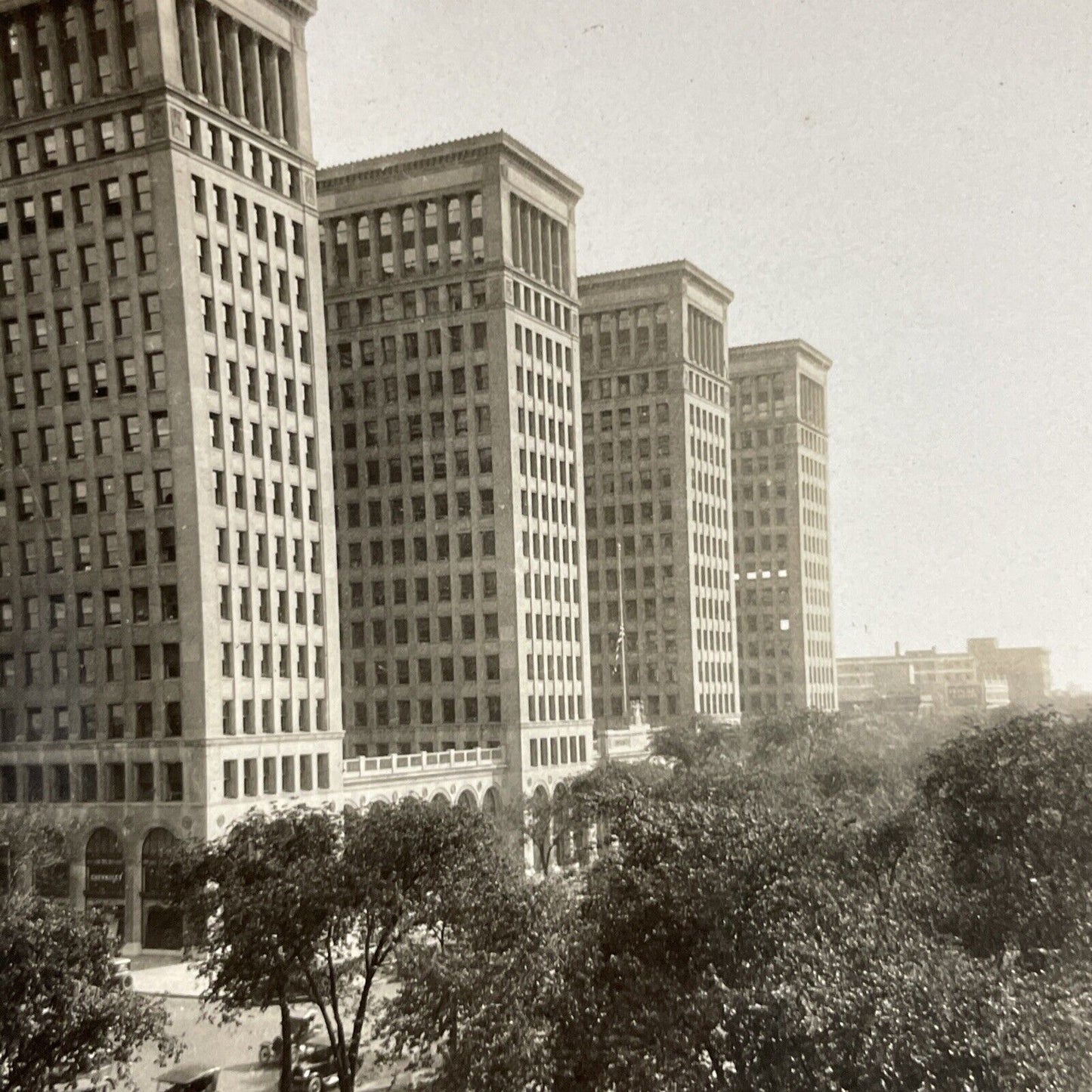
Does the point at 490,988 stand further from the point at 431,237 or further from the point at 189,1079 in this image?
the point at 431,237

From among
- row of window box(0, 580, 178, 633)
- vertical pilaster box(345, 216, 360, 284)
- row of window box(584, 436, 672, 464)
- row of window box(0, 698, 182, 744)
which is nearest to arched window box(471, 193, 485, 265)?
vertical pilaster box(345, 216, 360, 284)

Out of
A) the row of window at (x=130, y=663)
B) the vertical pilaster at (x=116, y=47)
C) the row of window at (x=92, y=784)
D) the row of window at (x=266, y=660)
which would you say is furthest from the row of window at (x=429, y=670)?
the vertical pilaster at (x=116, y=47)

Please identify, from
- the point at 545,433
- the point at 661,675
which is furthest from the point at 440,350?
the point at 661,675

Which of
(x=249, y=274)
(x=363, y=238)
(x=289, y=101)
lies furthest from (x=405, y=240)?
(x=249, y=274)

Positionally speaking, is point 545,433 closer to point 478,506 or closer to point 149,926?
point 478,506

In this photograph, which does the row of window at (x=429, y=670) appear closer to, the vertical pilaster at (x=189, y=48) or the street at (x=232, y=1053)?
the vertical pilaster at (x=189, y=48)
